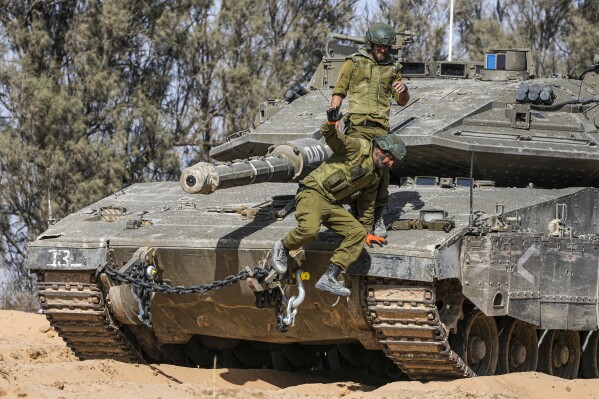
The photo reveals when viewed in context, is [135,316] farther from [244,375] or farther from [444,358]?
[444,358]

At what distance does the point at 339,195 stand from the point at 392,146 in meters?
0.61

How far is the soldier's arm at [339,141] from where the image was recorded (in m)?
11.8

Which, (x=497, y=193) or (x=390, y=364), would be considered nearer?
(x=497, y=193)

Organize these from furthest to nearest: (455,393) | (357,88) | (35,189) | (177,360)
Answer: (35,189) → (177,360) → (357,88) → (455,393)

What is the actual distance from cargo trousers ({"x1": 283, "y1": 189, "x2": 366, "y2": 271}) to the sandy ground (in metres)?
1.21

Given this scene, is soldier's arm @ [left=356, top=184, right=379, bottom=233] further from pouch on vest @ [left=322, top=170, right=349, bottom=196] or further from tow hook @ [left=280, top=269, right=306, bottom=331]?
→ tow hook @ [left=280, top=269, right=306, bottom=331]

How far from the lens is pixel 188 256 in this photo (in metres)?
12.8

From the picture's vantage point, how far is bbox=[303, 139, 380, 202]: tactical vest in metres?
12.0

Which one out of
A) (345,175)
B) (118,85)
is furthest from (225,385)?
(118,85)

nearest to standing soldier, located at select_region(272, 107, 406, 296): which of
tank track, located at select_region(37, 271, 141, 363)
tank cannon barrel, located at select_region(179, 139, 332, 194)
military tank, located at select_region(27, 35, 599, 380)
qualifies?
military tank, located at select_region(27, 35, 599, 380)

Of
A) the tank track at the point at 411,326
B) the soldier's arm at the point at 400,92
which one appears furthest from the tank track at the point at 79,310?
the soldier's arm at the point at 400,92

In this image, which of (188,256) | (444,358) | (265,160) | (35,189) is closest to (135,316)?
(188,256)

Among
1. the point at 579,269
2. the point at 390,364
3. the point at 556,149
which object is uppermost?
the point at 556,149

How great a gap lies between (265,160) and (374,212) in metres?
1.04
